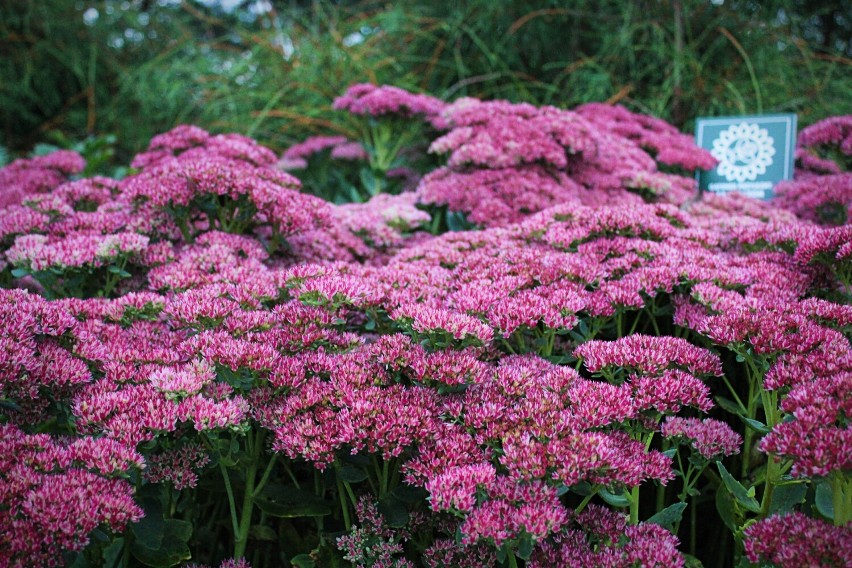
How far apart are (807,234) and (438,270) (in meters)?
1.28

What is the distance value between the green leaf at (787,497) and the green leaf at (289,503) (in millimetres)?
1115

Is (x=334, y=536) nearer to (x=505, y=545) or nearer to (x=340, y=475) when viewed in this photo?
(x=340, y=475)

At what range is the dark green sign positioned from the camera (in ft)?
14.0

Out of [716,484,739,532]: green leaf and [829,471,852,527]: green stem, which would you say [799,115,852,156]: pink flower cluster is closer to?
[716,484,739,532]: green leaf

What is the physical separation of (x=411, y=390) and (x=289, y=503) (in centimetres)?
47

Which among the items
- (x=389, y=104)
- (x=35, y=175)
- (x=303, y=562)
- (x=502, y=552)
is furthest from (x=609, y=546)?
(x=35, y=175)

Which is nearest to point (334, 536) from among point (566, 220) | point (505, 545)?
point (505, 545)

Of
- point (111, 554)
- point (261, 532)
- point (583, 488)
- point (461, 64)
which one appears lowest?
point (261, 532)

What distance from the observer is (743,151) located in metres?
4.42

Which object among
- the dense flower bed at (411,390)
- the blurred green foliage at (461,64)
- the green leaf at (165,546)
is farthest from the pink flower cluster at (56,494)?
the blurred green foliage at (461,64)

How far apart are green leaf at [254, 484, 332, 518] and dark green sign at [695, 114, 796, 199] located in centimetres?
351

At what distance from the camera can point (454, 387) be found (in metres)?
1.73

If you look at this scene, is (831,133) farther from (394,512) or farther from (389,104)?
(394,512)

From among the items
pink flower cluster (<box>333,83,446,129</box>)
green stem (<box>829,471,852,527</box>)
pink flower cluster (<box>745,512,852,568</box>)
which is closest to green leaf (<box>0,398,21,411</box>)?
pink flower cluster (<box>745,512,852,568</box>)
